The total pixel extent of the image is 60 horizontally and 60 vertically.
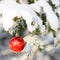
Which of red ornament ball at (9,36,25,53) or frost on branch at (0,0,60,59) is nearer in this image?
frost on branch at (0,0,60,59)

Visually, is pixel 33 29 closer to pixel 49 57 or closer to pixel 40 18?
pixel 40 18

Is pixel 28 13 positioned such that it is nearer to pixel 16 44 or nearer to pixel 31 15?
pixel 31 15

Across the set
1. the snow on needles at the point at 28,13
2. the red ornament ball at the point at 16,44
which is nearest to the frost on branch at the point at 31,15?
the snow on needles at the point at 28,13

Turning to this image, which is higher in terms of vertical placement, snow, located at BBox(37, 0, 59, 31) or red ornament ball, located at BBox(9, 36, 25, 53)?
snow, located at BBox(37, 0, 59, 31)

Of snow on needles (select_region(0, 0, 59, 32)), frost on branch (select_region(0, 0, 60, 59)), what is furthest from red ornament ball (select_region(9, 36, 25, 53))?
snow on needles (select_region(0, 0, 59, 32))

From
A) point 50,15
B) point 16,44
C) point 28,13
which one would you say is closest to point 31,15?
point 28,13

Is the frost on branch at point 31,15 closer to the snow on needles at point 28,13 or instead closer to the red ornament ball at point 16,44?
the snow on needles at point 28,13

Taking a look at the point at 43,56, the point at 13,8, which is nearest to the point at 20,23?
the point at 13,8

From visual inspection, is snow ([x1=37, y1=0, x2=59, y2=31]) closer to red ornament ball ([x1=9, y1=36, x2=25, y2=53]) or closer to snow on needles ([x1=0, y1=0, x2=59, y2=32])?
snow on needles ([x1=0, y1=0, x2=59, y2=32])
